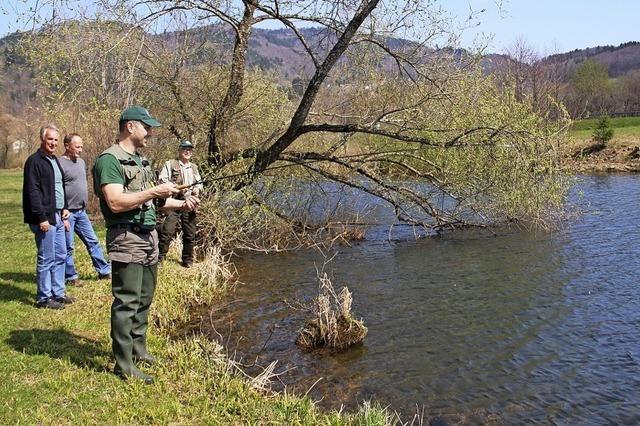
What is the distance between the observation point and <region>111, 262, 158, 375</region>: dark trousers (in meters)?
4.94

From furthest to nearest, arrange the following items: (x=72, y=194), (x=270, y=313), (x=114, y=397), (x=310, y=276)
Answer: (x=310, y=276) → (x=270, y=313) → (x=72, y=194) → (x=114, y=397)

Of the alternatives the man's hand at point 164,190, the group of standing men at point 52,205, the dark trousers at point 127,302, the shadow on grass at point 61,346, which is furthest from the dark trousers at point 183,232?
the man's hand at point 164,190

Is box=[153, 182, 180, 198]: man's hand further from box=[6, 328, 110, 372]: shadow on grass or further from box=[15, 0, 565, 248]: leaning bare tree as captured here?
box=[15, 0, 565, 248]: leaning bare tree

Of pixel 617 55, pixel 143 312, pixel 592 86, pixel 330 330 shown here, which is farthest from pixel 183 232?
pixel 617 55

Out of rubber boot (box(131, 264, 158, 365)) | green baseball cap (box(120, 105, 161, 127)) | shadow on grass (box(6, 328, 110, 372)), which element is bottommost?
shadow on grass (box(6, 328, 110, 372))

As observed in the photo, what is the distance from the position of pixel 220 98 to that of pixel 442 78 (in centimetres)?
506

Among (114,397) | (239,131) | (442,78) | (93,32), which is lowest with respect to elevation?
(114,397)

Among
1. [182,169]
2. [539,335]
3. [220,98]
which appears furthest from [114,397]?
[220,98]

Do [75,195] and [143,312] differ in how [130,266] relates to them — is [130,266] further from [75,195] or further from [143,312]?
[75,195]

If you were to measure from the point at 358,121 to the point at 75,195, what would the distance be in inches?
266

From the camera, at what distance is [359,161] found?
41.4ft

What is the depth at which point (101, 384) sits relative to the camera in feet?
16.4

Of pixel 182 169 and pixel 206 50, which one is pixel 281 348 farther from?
pixel 206 50

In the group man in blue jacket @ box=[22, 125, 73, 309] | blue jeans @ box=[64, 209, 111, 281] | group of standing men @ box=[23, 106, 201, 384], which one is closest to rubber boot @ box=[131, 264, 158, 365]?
group of standing men @ box=[23, 106, 201, 384]
